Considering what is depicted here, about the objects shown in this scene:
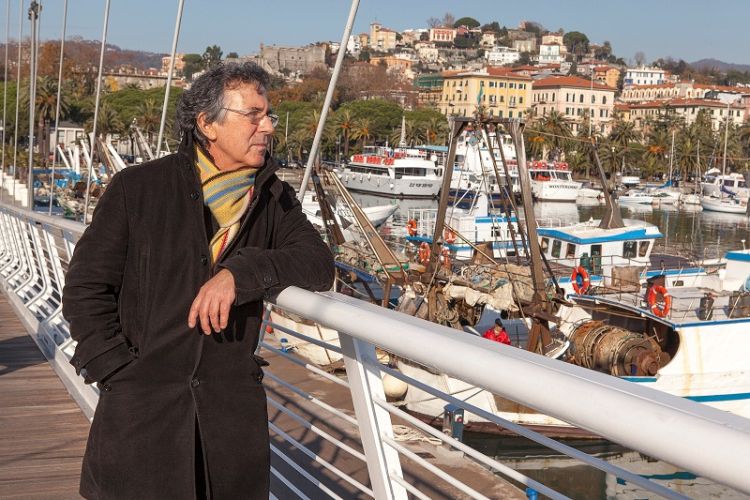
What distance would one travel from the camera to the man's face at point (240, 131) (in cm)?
224

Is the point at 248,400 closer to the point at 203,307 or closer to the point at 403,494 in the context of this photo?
the point at 203,307

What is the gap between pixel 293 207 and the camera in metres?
2.40

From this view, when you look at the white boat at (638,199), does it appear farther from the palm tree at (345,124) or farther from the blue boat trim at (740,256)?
the blue boat trim at (740,256)

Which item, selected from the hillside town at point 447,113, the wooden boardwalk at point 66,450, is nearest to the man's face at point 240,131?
the wooden boardwalk at point 66,450

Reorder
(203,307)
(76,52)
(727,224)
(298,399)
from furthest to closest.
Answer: (76,52)
(727,224)
(298,399)
(203,307)

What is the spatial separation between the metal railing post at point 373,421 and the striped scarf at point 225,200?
371mm

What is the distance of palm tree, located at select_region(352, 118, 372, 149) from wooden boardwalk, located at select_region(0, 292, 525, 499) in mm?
79388

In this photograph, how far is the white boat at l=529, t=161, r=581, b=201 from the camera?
63594 millimetres

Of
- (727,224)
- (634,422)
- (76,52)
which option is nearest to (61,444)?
(634,422)

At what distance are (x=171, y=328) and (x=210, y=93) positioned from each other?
0.58m

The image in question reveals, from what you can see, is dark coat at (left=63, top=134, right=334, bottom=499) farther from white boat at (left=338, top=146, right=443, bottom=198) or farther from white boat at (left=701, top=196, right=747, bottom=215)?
white boat at (left=701, top=196, right=747, bottom=215)

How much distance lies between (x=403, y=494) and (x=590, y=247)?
2183 cm

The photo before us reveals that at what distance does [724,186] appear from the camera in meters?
67.6

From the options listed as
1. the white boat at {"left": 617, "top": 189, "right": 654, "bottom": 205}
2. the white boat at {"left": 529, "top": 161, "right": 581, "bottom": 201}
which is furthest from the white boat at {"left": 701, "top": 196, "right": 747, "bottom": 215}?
the white boat at {"left": 529, "top": 161, "right": 581, "bottom": 201}
